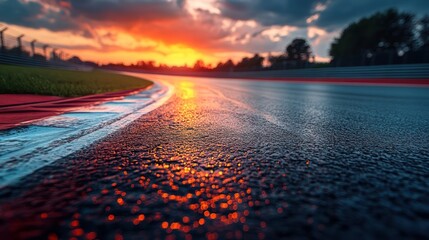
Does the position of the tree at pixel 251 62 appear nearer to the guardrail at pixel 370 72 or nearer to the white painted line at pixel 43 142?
the guardrail at pixel 370 72

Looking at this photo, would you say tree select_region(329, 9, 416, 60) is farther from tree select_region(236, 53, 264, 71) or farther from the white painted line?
the white painted line

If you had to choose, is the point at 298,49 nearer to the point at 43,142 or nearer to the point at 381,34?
the point at 381,34

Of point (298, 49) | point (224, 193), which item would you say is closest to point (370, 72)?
point (224, 193)

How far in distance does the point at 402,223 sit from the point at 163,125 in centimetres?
225

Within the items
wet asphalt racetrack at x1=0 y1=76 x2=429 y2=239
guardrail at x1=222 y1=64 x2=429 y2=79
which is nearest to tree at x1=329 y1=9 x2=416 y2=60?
guardrail at x1=222 y1=64 x2=429 y2=79

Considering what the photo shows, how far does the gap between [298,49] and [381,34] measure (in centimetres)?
3459

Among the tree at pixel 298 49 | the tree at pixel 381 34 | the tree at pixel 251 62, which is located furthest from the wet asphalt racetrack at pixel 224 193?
the tree at pixel 251 62

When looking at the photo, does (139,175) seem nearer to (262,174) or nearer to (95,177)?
(95,177)

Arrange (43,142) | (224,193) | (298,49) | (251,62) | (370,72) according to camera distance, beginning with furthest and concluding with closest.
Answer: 1. (251,62)
2. (298,49)
3. (370,72)
4. (43,142)
5. (224,193)

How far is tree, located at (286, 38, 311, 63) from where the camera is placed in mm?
77688

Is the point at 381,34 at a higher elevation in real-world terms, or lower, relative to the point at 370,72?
higher

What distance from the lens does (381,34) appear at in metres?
45.0

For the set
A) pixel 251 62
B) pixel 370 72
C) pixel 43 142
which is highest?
pixel 251 62

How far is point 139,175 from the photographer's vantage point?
1.15 metres
